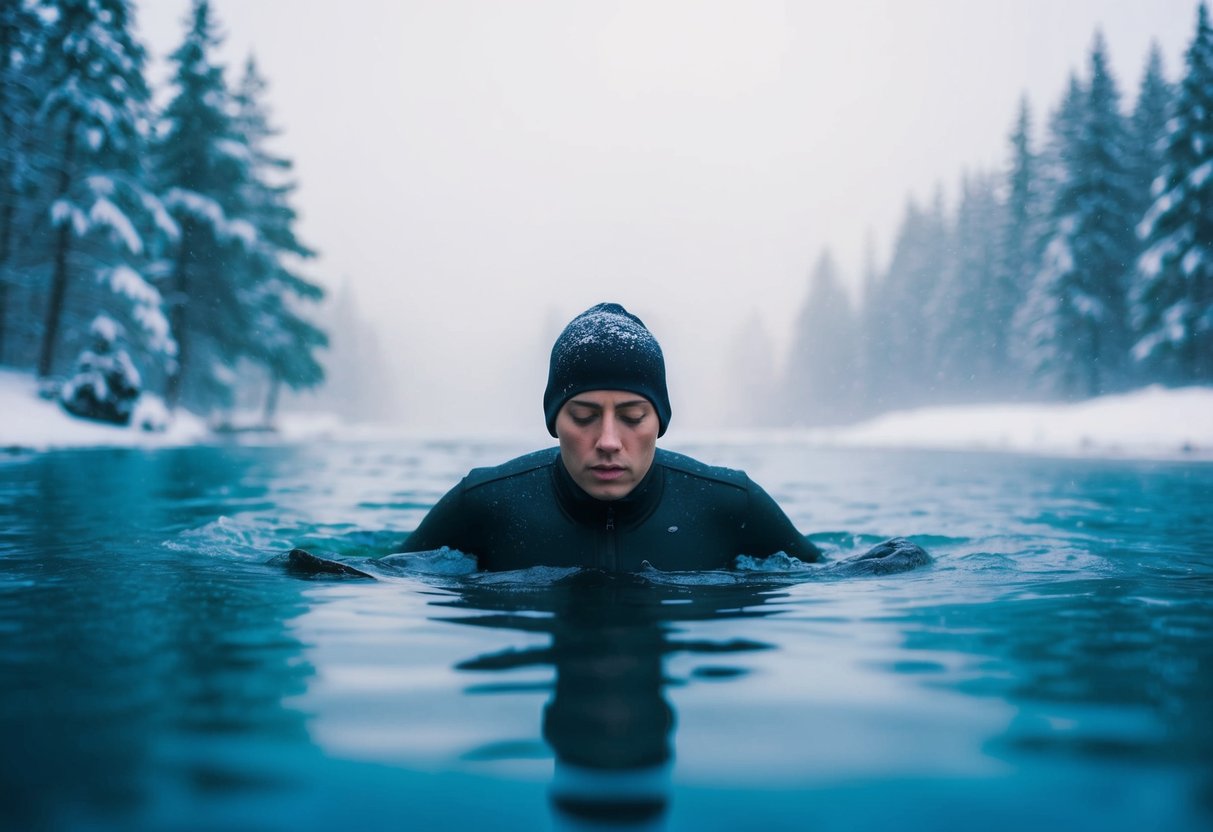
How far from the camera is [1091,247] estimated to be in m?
33.1

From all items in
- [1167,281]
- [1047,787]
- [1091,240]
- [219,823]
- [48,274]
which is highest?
[1091,240]

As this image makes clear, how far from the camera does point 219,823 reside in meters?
1.62

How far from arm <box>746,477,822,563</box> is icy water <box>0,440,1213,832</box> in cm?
30

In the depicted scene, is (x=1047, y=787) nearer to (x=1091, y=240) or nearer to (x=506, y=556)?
(x=506, y=556)

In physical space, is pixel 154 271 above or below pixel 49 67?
below

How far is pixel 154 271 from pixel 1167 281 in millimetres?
31305

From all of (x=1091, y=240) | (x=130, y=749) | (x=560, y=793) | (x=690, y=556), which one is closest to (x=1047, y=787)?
(x=560, y=793)

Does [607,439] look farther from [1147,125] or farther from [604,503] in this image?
[1147,125]

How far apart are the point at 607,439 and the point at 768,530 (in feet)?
4.26

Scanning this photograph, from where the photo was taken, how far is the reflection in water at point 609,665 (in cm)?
173

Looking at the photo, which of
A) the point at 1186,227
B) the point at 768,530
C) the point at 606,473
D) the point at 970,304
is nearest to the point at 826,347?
the point at 970,304

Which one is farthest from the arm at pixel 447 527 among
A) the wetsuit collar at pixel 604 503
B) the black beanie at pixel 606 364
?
the black beanie at pixel 606 364

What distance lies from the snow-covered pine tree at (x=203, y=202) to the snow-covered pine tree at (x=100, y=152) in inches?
104

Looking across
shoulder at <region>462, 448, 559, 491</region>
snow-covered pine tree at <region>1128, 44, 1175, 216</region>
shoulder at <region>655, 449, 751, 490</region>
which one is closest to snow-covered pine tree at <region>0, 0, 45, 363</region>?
shoulder at <region>462, 448, 559, 491</region>
